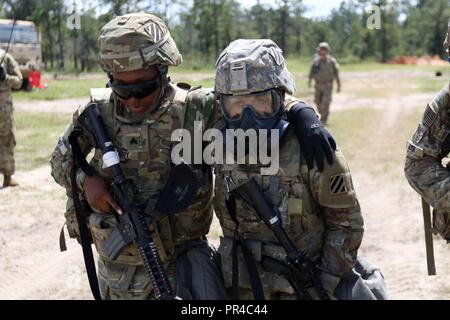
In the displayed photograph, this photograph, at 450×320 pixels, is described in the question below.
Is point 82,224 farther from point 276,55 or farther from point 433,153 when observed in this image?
point 433,153

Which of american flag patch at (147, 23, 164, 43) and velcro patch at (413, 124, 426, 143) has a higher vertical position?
american flag patch at (147, 23, 164, 43)

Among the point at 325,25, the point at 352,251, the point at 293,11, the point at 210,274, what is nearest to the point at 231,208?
the point at 210,274

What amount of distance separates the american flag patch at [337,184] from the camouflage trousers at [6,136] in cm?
572

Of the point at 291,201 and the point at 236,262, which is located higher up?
the point at 291,201

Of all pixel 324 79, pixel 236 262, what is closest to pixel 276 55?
pixel 236 262

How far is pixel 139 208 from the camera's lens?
8.13 ft

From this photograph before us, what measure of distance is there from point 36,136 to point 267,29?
16.1 m

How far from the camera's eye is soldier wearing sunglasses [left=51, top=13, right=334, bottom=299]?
2484 mm

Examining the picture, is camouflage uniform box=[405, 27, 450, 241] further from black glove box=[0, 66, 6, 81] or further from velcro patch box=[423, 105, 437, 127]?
black glove box=[0, 66, 6, 81]

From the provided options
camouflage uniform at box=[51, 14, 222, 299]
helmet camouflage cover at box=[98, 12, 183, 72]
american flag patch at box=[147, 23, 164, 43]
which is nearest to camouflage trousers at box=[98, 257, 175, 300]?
camouflage uniform at box=[51, 14, 222, 299]

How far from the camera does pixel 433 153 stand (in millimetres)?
2760

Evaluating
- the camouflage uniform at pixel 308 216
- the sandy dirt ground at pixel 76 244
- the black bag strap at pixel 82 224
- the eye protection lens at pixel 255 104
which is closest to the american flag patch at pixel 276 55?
the eye protection lens at pixel 255 104
